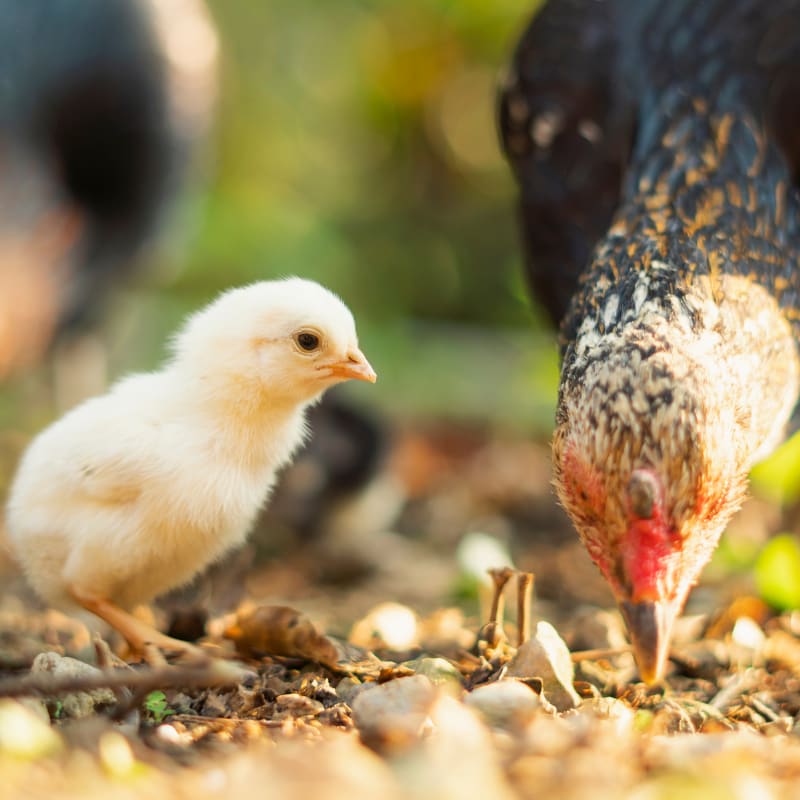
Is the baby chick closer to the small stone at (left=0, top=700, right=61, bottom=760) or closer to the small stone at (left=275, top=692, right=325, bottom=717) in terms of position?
the small stone at (left=275, top=692, right=325, bottom=717)

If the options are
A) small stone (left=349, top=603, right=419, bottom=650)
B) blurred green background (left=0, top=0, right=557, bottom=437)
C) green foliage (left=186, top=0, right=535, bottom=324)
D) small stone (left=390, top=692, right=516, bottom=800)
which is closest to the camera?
small stone (left=390, top=692, right=516, bottom=800)

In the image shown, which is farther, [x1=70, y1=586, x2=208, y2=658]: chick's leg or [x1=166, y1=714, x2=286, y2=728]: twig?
[x1=70, y1=586, x2=208, y2=658]: chick's leg

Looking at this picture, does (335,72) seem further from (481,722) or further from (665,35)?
(481,722)

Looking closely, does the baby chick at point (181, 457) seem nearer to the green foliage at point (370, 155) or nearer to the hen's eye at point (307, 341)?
the hen's eye at point (307, 341)

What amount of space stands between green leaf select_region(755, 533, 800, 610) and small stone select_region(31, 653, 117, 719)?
1.97m

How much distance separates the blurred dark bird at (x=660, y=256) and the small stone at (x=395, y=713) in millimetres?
496

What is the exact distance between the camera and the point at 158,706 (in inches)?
91.8

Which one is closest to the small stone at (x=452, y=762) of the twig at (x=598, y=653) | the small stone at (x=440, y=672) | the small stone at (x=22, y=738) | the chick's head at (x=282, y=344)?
the small stone at (x=440, y=672)

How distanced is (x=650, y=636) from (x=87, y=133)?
453 centimetres

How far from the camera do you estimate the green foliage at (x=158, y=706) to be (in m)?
2.30

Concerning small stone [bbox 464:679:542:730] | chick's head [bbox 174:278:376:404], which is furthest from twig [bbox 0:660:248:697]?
chick's head [bbox 174:278:376:404]

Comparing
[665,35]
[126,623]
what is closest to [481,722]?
[126,623]

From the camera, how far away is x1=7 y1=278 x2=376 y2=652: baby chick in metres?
2.63

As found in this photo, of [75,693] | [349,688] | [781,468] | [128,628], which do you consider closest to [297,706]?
[349,688]
